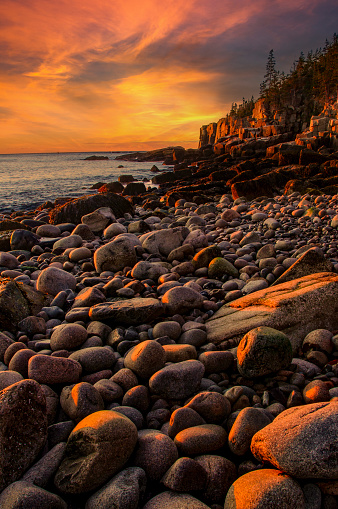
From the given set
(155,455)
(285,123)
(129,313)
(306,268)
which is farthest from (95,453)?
(285,123)

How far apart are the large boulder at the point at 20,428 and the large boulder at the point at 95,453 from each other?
0.25 m

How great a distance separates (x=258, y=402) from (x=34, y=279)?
173 inches

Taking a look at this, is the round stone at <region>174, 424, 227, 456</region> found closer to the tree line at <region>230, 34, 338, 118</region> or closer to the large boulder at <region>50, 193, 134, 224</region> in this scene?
the large boulder at <region>50, 193, 134, 224</region>

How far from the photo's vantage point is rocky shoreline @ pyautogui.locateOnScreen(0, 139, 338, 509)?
5.57 feet

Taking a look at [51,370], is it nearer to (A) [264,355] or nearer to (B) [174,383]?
(B) [174,383]

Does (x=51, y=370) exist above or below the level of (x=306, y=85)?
below

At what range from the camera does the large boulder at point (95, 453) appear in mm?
1748

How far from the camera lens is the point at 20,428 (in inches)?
76.7

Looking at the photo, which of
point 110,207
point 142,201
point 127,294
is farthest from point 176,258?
point 142,201

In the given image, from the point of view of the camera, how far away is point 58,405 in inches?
94.5

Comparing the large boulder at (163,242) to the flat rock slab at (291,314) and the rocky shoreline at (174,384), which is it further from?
the flat rock slab at (291,314)

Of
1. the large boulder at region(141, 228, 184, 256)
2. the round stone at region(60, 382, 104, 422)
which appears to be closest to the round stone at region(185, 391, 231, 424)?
the round stone at region(60, 382, 104, 422)

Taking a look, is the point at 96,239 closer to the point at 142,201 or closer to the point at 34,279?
the point at 34,279

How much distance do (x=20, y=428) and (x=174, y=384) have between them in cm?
115
